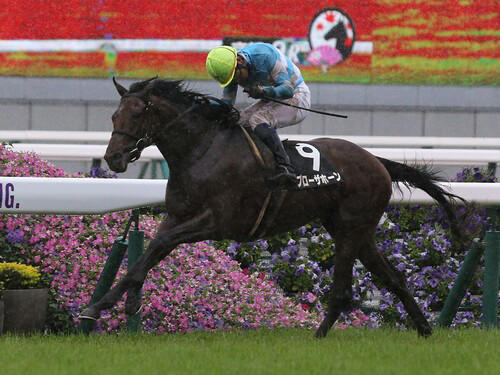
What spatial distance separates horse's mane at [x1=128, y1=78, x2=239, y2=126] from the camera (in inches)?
272

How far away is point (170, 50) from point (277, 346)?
11.0 meters

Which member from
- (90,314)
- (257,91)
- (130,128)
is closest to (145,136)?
(130,128)

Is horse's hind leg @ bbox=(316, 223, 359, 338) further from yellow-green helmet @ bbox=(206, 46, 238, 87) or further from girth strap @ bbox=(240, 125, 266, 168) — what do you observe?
yellow-green helmet @ bbox=(206, 46, 238, 87)

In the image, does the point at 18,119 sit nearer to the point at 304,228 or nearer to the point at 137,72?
the point at 137,72

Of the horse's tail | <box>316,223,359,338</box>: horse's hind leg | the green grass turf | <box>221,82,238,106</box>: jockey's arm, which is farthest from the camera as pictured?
the horse's tail

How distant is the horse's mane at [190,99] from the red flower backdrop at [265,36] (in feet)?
31.8

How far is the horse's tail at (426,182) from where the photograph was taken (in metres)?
7.66

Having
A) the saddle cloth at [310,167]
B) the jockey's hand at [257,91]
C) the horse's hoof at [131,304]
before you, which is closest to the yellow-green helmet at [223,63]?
the jockey's hand at [257,91]

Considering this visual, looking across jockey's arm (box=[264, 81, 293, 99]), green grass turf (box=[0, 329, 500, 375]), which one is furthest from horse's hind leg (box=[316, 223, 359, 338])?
jockey's arm (box=[264, 81, 293, 99])

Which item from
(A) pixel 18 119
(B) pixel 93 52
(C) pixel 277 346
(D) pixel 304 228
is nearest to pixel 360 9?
(B) pixel 93 52

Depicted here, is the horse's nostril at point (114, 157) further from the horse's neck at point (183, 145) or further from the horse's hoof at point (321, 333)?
the horse's hoof at point (321, 333)

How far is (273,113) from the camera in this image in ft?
23.7

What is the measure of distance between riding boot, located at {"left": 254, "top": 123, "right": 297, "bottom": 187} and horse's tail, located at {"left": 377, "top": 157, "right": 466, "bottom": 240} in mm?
920

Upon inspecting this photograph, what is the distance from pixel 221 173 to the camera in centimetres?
683
